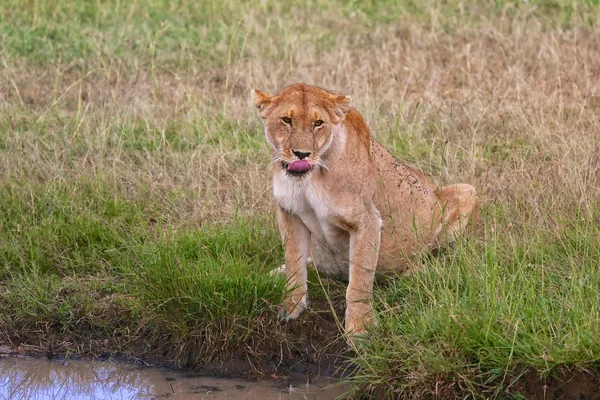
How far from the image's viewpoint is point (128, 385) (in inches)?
214

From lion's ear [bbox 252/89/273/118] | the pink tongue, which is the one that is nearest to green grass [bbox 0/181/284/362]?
the pink tongue

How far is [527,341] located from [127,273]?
238 centimetres

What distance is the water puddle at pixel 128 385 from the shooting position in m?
5.29

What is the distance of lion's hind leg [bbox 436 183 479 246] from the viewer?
5.99 metres

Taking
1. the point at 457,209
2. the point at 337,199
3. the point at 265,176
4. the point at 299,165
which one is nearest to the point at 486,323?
the point at 337,199

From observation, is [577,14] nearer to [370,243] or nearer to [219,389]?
[370,243]

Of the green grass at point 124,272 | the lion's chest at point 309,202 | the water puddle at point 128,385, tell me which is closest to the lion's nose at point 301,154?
the lion's chest at point 309,202

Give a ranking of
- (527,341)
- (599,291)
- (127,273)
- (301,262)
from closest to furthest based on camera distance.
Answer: (527,341)
(599,291)
(301,262)
(127,273)

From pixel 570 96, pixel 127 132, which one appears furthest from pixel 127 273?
pixel 570 96

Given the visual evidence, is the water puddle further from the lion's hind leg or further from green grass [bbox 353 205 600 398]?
the lion's hind leg

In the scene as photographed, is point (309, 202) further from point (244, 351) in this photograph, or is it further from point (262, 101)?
point (244, 351)

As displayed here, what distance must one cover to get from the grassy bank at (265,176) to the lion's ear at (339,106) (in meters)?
0.88

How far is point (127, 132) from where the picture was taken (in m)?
8.12

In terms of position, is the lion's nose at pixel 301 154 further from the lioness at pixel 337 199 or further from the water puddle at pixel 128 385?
the water puddle at pixel 128 385
